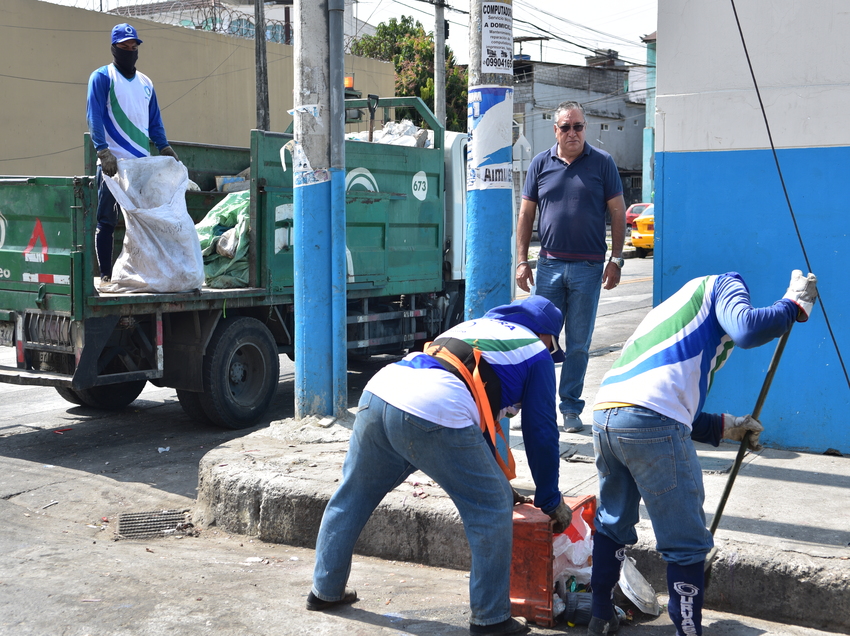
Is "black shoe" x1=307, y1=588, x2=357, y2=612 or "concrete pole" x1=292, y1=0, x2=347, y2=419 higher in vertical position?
"concrete pole" x1=292, y1=0, x2=347, y2=419

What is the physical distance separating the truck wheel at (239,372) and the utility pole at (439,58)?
1317 centimetres

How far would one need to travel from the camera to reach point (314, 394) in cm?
573

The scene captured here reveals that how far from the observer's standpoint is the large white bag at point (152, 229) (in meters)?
6.28

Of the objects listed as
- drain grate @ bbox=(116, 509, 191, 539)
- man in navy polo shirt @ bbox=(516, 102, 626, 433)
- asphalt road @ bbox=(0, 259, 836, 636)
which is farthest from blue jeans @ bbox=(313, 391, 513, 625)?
man in navy polo shirt @ bbox=(516, 102, 626, 433)

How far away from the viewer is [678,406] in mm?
3133

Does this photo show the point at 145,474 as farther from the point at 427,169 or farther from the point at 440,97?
the point at 440,97

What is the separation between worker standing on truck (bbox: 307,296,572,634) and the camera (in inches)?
127

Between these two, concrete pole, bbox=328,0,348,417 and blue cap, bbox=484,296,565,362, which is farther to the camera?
concrete pole, bbox=328,0,348,417

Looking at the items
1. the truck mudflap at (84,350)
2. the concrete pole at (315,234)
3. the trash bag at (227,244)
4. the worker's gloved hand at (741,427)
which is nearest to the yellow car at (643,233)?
the trash bag at (227,244)

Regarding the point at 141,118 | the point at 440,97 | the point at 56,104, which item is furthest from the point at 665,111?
the point at 56,104

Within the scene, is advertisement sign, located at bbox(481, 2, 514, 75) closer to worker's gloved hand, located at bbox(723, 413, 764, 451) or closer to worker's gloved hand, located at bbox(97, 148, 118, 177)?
worker's gloved hand, located at bbox(723, 413, 764, 451)

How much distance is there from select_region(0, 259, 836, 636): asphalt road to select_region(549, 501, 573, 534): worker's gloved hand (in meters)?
0.41

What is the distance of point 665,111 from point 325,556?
3.48 metres

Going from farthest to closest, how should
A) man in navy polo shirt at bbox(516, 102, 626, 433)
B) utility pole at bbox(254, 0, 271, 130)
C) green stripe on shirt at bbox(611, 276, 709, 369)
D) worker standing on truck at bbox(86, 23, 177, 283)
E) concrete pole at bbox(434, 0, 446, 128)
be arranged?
concrete pole at bbox(434, 0, 446, 128) → utility pole at bbox(254, 0, 271, 130) → worker standing on truck at bbox(86, 23, 177, 283) → man in navy polo shirt at bbox(516, 102, 626, 433) → green stripe on shirt at bbox(611, 276, 709, 369)
